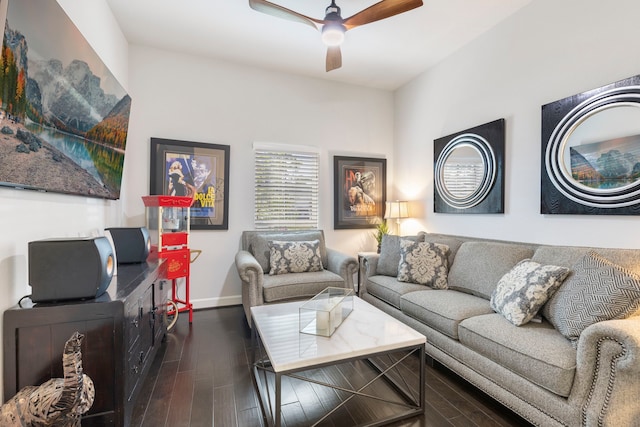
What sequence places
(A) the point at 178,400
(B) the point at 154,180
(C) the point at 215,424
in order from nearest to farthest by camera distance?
(C) the point at 215,424
(A) the point at 178,400
(B) the point at 154,180

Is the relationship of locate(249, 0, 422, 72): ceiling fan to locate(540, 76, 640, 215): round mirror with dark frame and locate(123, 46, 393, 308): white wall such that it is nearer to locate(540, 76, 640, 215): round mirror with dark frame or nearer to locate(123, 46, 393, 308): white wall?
locate(540, 76, 640, 215): round mirror with dark frame

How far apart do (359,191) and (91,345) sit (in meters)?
3.39

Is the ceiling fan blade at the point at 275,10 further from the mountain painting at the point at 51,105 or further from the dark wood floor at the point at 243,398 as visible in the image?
the dark wood floor at the point at 243,398

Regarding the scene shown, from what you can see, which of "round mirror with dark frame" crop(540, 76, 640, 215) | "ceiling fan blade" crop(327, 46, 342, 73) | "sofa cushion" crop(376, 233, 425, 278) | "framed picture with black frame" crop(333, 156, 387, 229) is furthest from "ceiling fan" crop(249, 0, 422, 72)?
"sofa cushion" crop(376, 233, 425, 278)

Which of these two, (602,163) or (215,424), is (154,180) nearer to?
(215,424)

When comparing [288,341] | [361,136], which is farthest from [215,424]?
[361,136]

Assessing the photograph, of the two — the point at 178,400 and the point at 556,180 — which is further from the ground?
the point at 556,180

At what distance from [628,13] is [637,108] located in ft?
2.19

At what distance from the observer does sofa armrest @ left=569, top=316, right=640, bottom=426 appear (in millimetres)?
1283

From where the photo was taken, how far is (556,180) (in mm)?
2338

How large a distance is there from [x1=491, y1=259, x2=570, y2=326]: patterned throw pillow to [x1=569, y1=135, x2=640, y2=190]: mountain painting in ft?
2.43

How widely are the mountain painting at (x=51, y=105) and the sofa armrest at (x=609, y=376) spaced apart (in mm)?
2711

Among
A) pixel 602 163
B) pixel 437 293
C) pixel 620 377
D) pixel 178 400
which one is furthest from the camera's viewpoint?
pixel 437 293

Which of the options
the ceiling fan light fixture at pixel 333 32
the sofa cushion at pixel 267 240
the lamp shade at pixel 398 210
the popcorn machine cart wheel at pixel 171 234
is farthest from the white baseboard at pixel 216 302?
the ceiling fan light fixture at pixel 333 32
